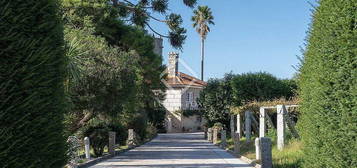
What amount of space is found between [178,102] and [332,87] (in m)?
61.8

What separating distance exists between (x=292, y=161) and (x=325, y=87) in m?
9.21

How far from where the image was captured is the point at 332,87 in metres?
6.10

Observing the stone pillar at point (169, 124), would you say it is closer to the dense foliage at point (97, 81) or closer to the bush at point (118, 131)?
the dense foliage at point (97, 81)

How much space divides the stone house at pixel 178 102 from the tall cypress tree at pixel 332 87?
58.7m

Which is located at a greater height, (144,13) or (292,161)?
(144,13)

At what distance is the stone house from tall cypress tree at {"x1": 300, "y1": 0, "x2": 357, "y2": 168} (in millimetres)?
58712

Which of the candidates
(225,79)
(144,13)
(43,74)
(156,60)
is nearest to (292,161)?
(43,74)

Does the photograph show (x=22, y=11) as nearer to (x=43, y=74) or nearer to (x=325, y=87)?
(x=43, y=74)

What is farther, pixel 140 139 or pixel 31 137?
pixel 140 139

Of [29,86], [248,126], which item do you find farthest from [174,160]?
[29,86]

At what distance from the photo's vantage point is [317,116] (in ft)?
21.0

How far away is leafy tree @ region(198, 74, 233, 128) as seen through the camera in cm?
3866

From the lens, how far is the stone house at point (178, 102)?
6644cm

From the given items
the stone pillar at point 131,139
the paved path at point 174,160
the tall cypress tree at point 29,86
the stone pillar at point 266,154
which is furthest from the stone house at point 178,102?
the tall cypress tree at point 29,86
